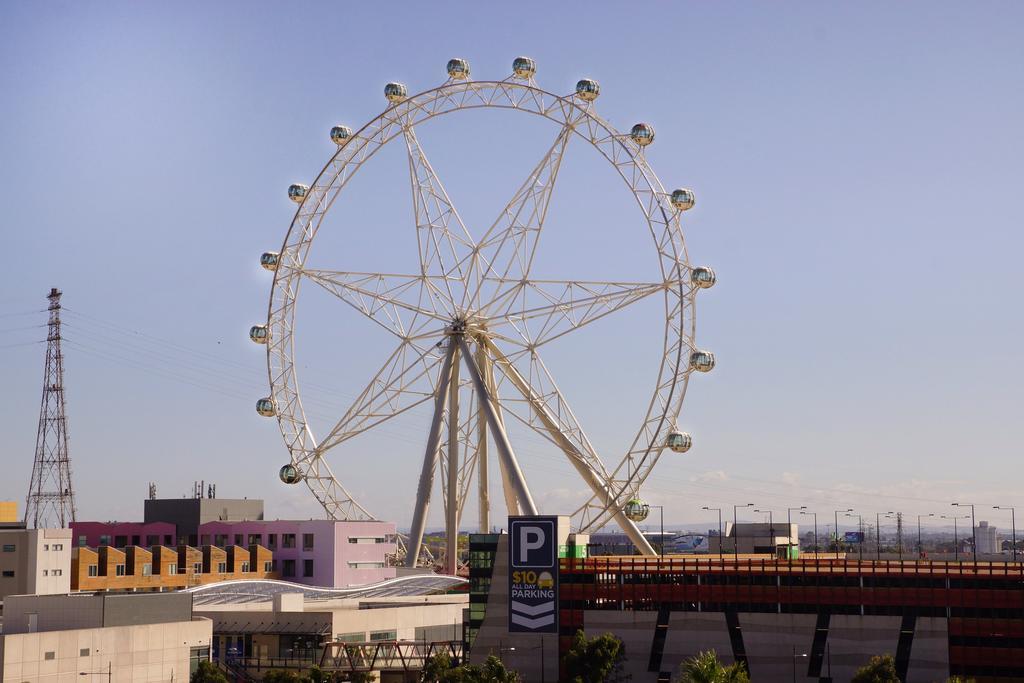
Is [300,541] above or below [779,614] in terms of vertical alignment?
above

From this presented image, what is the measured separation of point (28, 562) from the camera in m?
104

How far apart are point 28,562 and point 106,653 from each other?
37518 millimetres

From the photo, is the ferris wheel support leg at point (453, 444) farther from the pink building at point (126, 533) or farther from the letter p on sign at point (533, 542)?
the pink building at point (126, 533)

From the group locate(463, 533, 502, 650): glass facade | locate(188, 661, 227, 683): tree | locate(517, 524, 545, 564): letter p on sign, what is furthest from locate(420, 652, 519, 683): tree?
locate(188, 661, 227, 683): tree

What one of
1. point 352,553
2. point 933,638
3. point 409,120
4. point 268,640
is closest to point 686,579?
point 933,638

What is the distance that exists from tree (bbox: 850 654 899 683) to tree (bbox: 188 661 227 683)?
3223cm

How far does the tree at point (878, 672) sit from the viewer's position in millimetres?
71938

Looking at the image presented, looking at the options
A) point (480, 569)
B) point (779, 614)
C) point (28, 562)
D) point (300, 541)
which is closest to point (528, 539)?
point (480, 569)

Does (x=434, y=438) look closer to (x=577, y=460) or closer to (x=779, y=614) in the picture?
(x=577, y=460)

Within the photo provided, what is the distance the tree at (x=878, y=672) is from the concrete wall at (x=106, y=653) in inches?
1338

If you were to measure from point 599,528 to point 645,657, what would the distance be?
929 cm

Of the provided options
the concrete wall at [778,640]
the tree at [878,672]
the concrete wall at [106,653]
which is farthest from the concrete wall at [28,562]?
the tree at [878,672]

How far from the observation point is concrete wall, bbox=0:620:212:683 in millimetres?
65625

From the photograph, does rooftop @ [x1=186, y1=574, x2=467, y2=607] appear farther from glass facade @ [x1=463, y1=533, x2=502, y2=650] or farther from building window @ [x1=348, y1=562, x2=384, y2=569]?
building window @ [x1=348, y1=562, x2=384, y2=569]
